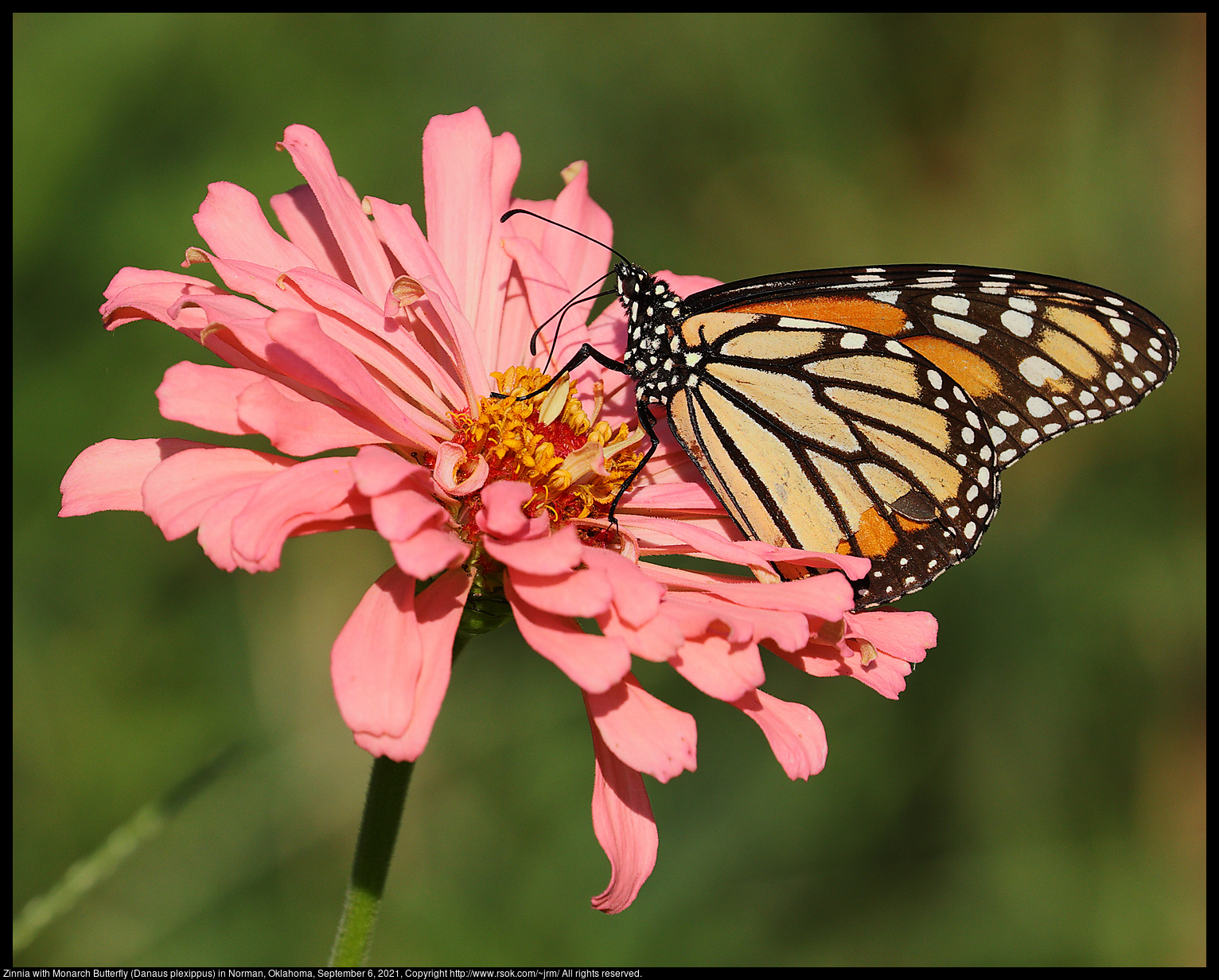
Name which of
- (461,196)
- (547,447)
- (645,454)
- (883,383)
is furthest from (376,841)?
(883,383)

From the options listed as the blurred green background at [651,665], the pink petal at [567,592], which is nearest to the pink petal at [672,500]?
the pink petal at [567,592]

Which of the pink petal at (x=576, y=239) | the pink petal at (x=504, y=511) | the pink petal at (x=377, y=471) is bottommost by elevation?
the pink petal at (x=504, y=511)

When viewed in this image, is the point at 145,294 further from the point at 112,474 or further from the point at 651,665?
the point at 651,665

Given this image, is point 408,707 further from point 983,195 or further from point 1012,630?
point 983,195

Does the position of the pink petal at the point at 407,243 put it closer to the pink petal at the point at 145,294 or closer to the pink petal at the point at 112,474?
the pink petal at the point at 145,294

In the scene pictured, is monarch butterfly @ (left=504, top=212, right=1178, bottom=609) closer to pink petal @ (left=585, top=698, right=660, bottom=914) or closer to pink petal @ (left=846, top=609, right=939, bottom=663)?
pink petal @ (left=846, top=609, right=939, bottom=663)

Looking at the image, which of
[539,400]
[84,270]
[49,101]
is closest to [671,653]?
[539,400]

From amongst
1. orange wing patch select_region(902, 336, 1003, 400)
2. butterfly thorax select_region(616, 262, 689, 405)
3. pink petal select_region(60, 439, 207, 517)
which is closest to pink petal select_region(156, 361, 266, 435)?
pink petal select_region(60, 439, 207, 517)
